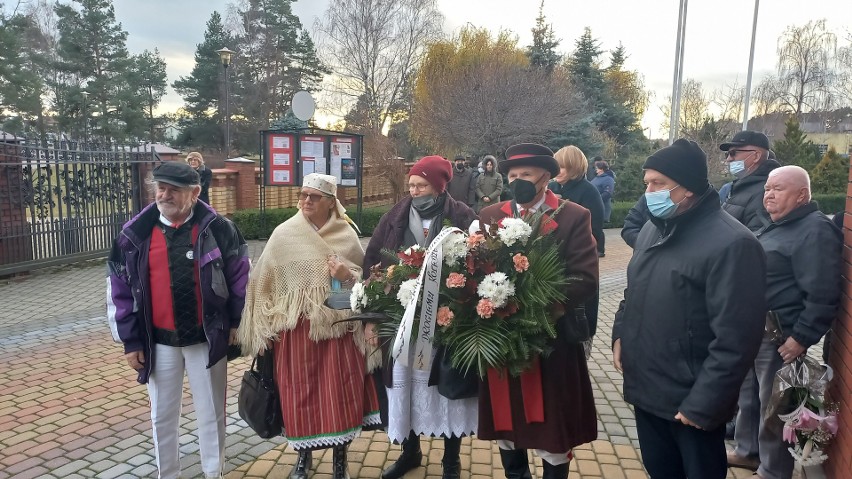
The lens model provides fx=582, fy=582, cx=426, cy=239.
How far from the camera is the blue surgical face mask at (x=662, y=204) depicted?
251cm

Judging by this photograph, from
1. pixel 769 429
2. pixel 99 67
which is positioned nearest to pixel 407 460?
pixel 769 429

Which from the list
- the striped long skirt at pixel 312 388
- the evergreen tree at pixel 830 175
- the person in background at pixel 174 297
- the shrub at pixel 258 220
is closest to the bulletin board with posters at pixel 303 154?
the shrub at pixel 258 220

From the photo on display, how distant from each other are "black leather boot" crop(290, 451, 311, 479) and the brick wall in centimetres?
289

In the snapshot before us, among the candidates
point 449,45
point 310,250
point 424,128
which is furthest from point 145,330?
point 449,45

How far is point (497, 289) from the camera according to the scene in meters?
2.61

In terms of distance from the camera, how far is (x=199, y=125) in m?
39.5

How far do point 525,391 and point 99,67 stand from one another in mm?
41331

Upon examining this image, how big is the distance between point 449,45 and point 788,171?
1040 inches

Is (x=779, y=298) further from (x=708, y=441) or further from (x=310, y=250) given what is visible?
(x=310, y=250)

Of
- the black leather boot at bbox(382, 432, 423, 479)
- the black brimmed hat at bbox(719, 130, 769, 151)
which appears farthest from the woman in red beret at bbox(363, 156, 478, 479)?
the black brimmed hat at bbox(719, 130, 769, 151)

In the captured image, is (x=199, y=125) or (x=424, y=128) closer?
(x=424, y=128)

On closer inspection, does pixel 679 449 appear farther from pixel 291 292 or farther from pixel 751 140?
pixel 751 140

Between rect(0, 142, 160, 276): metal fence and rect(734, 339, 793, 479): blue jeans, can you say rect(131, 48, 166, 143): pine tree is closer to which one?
rect(0, 142, 160, 276): metal fence

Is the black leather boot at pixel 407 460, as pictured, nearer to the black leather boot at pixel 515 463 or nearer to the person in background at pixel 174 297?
the black leather boot at pixel 515 463
